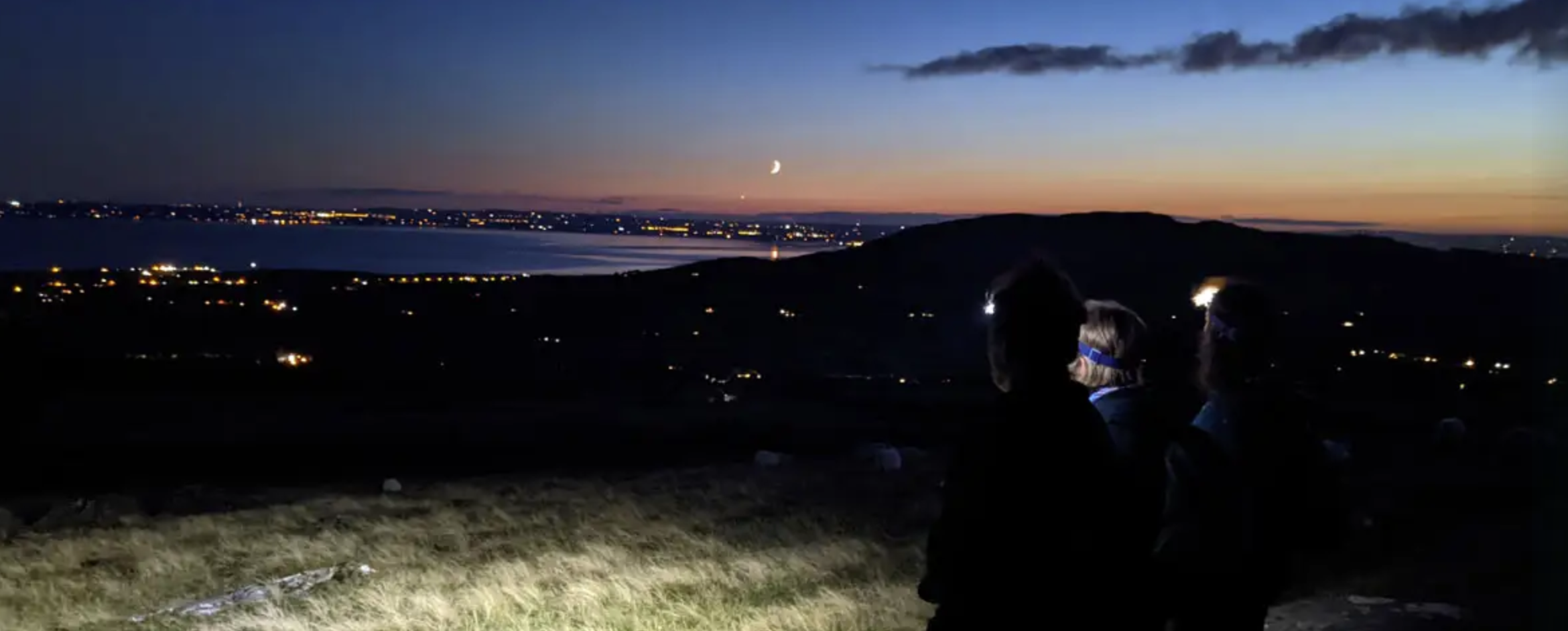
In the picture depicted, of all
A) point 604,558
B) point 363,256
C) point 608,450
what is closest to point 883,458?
point 608,450

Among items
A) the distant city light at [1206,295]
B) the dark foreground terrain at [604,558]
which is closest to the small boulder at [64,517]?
the dark foreground terrain at [604,558]

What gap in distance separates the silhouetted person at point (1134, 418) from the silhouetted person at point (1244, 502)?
17 cm

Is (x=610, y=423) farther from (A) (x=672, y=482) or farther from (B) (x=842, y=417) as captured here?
(A) (x=672, y=482)

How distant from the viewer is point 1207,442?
340 centimetres

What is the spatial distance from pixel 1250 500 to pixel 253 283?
3812 inches

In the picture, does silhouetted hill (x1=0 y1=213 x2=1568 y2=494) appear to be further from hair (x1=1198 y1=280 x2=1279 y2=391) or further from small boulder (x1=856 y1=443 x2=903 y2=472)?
small boulder (x1=856 y1=443 x2=903 y2=472)

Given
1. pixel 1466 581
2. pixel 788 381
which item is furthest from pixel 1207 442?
pixel 788 381

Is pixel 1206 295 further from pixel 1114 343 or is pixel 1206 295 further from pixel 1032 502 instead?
pixel 1032 502

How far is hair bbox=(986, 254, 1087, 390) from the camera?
2670mm

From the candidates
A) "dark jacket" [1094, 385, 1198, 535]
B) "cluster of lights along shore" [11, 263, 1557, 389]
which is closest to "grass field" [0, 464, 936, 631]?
"dark jacket" [1094, 385, 1198, 535]

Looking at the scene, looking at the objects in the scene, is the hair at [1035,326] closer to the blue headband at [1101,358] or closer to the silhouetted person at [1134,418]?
the silhouetted person at [1134,418]

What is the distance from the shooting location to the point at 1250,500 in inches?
136

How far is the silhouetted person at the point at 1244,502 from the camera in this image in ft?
11.3

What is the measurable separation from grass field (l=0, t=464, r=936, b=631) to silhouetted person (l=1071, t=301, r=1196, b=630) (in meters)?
4.73
